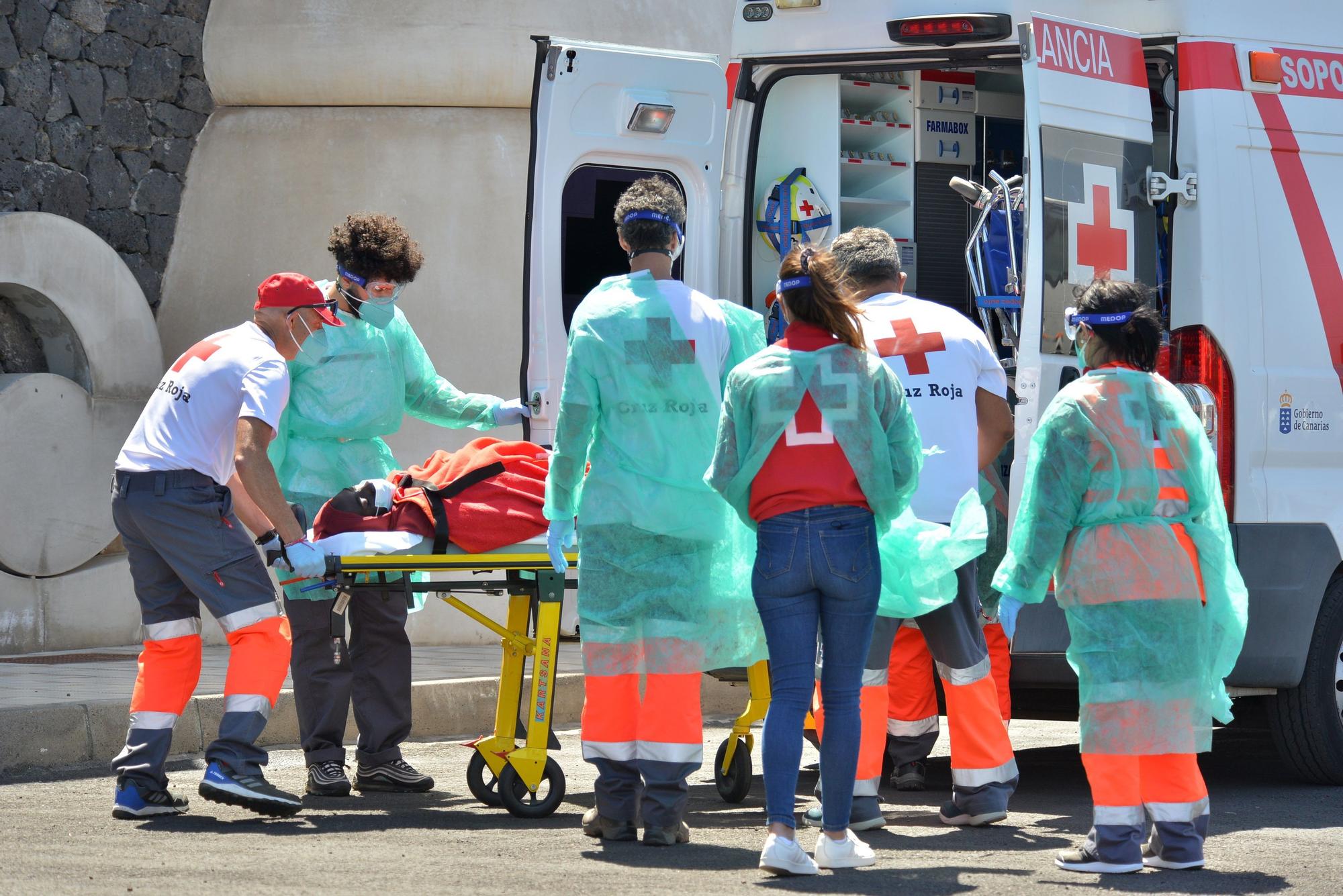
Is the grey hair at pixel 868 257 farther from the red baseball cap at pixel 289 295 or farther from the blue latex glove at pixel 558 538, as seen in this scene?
the red baseball cap at pixel 289 295

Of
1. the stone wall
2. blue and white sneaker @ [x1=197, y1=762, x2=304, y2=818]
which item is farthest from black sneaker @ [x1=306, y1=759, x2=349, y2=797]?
the stone wall

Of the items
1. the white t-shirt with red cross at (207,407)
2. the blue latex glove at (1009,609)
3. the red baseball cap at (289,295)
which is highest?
the red baseball cap at (289,295)

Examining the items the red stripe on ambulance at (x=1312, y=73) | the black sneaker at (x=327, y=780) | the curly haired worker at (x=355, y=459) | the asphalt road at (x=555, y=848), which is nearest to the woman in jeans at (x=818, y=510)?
the asphalt road at (x=555, y=848)

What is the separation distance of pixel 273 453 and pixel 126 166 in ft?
14.8

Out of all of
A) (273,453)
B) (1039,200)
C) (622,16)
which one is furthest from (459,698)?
(622,16)

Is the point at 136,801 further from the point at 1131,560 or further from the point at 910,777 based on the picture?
the point at 1131,560

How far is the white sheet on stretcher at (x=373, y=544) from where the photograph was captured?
5.78 m

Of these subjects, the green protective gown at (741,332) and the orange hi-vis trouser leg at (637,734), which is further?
the green protective gown at (741,332)

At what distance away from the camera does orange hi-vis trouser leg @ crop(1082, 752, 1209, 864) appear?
195 inches

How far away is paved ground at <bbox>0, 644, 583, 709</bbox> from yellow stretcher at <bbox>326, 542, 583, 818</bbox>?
168cm

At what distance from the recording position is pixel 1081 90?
604 cm

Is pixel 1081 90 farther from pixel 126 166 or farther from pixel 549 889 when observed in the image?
pixel 126 166

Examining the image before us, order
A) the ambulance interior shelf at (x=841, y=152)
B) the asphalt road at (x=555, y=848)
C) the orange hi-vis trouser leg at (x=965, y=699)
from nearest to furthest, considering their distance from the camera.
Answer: the asphalt road at (x=555, y=848) → the orange hi-vis trouser leg at (x=965, y=699) → the ambulance interior shelf at (x=841, y=152)

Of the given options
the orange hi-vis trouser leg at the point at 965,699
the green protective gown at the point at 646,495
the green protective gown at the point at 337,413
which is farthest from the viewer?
the green protective gown at the point at 337,413
